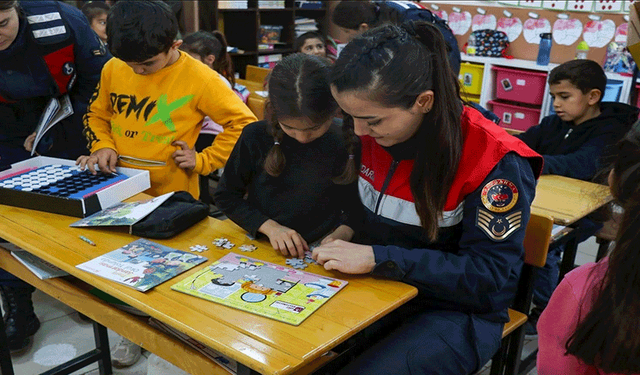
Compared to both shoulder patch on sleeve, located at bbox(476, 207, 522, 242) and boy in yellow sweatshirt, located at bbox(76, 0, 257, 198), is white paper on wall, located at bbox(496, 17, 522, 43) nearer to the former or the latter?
boy in yellow sweatshirt, located at bbox(76, 0, 257, 198)

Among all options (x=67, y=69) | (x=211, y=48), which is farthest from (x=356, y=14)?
(x=67, y=69)

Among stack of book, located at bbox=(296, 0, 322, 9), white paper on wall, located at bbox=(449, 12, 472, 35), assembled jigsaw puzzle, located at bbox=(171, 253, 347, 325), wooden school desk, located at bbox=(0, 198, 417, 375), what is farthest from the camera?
stack of book, located at bbox=(296, 0, 322, 9)

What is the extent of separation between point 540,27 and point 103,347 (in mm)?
4983

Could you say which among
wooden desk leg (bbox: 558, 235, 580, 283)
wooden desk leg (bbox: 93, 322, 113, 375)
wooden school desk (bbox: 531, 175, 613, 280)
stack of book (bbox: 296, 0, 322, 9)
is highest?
stack of book (bbox: 296, 0, 322, 9)

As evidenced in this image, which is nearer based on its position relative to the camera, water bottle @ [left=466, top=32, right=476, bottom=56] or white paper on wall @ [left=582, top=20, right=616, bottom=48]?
white paper on wall @ [left=582, top=20, right=616, bottom=48]

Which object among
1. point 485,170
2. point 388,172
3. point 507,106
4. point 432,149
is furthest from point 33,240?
point 507,106

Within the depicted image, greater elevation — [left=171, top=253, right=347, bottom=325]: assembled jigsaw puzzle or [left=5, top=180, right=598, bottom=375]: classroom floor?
[left=171, top=253, right=347, bottom=325]: assembled jigsaw puzzle

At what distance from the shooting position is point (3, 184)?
5.74 feet

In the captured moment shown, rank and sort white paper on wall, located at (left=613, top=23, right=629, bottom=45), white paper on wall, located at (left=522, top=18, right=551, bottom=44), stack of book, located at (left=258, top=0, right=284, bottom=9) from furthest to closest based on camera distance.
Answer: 1. stack of book, located at (left=258, top=0, right=284, bottom=9)
2. white paper on wall, located at (left=522, top=18, right=551, bottom=44)
3. white paper on wall, located at (left=613, top=23, right=629, bottom=45)

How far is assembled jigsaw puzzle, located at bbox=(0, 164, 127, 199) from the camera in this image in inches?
67.5

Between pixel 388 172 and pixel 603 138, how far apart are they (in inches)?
70.6

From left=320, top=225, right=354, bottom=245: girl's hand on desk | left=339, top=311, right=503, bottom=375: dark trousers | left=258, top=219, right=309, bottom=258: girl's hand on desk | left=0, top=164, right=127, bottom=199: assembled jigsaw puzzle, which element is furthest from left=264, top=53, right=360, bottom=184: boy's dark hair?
left=0, top=164, right=127, bottom=199: assembled jigsaw puzzle

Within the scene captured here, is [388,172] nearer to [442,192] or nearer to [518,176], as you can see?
[442,192]

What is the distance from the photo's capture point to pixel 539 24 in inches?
213
